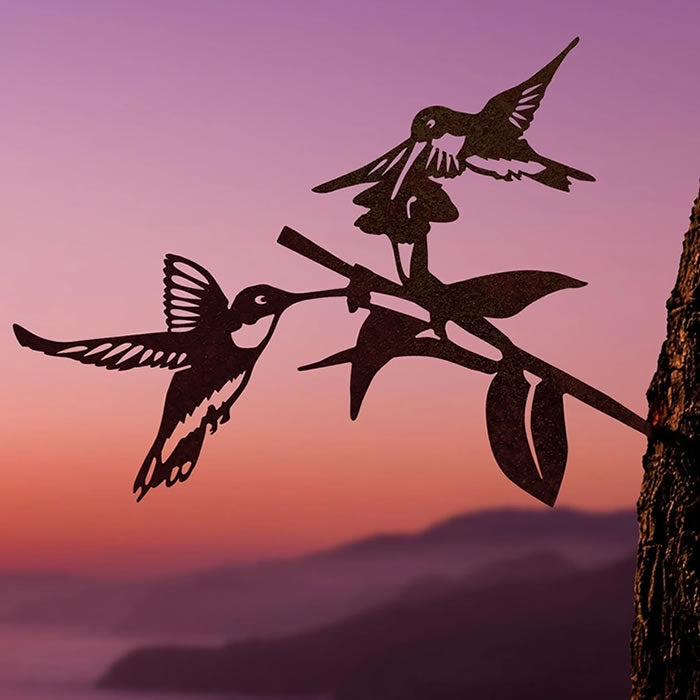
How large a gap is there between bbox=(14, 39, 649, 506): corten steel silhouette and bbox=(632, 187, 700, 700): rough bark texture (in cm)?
8

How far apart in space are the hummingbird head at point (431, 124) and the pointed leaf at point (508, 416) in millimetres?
455

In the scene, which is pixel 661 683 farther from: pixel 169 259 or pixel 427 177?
pixel 169 259

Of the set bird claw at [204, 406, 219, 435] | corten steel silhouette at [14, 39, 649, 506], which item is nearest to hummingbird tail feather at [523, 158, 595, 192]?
corten steel silhouette at [14, 39, 649, 506]

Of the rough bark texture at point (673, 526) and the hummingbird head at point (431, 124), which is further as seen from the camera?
the hummingbird head at point (431, 124)

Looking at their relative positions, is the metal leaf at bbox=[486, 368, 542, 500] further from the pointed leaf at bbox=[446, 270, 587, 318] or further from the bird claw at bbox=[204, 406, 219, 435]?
the bird claw at bbox=[204, 406, 219, 435]

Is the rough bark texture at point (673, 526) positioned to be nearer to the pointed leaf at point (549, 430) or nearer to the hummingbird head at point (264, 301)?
the pointed leaf at point (549, 430)

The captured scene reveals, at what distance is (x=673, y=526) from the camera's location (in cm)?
193

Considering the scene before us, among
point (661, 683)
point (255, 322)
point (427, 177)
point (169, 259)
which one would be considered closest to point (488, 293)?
point (427, 177)

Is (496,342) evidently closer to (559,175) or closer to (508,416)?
(508,416)

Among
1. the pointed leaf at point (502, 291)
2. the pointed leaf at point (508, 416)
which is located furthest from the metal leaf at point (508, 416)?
the pointed leaf at point (502, 291)

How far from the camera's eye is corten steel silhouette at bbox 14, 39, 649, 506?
1.95 metres

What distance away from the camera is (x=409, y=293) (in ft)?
6.50

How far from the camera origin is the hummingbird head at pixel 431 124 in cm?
201

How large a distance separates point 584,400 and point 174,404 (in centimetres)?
73
